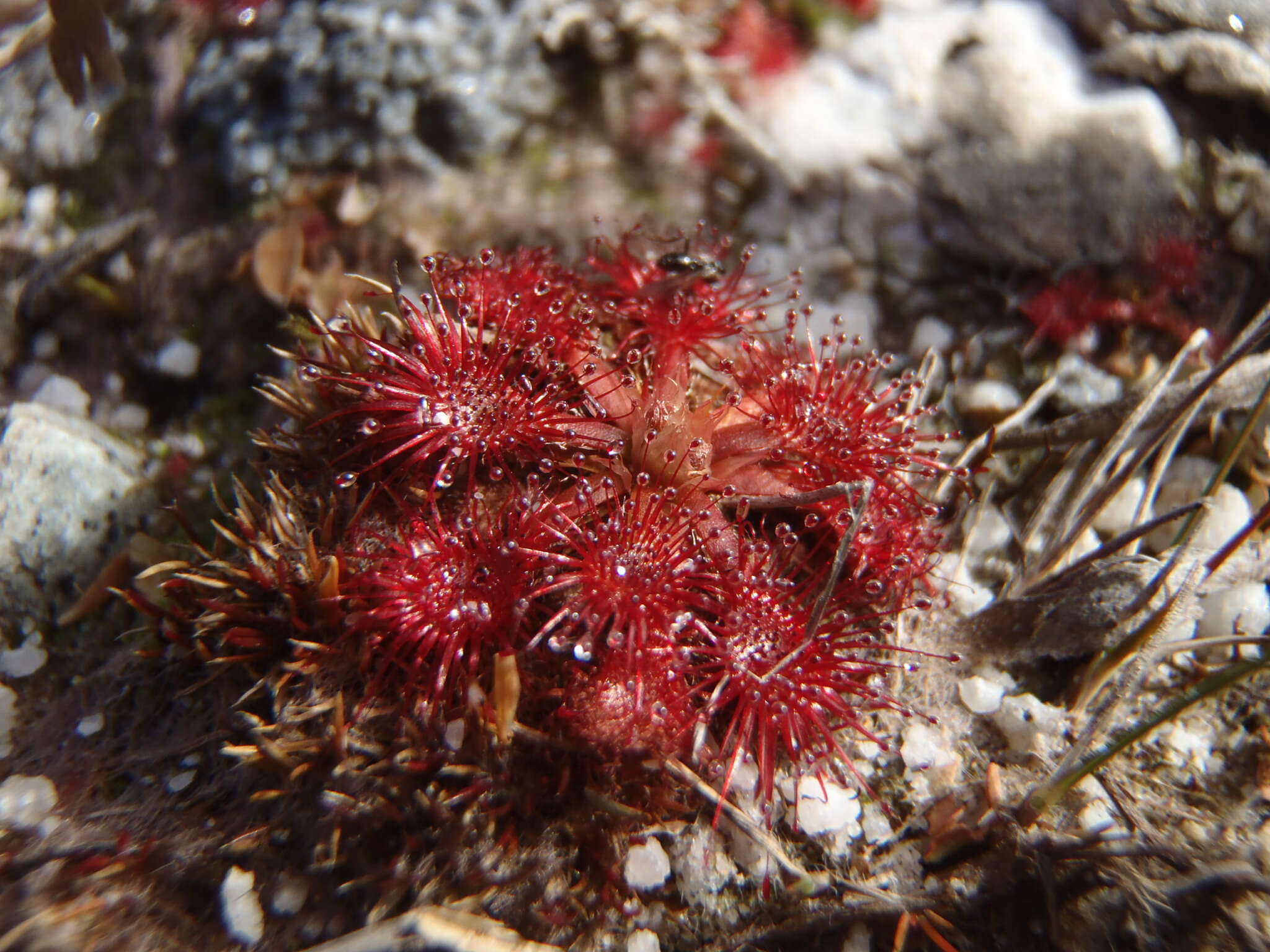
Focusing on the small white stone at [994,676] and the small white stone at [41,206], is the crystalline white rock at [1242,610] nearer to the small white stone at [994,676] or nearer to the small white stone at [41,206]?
the small white stone at [994,676]

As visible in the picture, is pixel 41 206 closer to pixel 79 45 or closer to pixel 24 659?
pixel 79 45

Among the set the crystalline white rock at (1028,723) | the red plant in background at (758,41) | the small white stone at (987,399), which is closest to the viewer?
the crystalline white rock at (1028,723)

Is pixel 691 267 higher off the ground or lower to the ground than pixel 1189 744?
higher

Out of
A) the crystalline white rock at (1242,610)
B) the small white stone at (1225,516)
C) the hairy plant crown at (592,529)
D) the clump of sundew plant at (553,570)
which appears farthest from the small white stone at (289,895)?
the small white stone at (1225,516)

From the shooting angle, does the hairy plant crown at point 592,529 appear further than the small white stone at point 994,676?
No

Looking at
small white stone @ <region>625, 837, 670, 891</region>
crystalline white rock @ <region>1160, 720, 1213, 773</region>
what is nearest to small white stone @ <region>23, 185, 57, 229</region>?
small white stone @ <region>625, 837, 670, 891</region>

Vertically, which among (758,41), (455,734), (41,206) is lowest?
(455,734)

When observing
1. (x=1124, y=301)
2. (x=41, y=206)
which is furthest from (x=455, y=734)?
(x=41, y=206)
